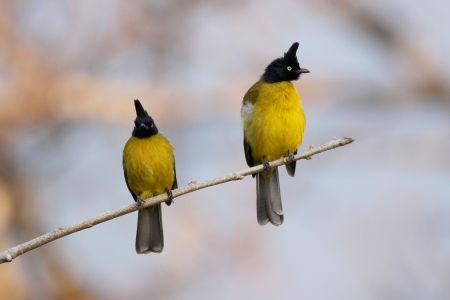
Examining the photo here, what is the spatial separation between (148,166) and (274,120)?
3.75 ft

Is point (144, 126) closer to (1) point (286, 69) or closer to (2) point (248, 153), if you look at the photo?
(2) point (248, 153)

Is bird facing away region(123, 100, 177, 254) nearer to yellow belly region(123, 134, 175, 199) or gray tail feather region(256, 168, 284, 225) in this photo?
yellow belly region(123, 134, 175, 199)

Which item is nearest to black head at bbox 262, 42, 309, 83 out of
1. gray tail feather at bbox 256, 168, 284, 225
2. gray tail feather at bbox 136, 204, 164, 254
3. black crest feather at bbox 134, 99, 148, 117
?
gray tail feather at bbox 256, 168, 284, 225

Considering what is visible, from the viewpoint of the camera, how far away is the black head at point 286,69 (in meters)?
7.74

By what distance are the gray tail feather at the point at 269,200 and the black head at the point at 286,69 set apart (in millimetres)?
796

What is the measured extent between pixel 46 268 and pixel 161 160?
5.34m

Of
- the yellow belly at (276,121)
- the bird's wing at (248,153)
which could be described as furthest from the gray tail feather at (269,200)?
the yellow belly at (276,121)

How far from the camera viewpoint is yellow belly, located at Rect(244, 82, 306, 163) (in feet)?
25.0

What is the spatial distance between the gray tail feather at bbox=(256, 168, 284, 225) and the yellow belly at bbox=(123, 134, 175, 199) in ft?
3.34

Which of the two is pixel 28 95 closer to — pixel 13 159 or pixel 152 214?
pixel 13 159

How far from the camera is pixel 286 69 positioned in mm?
7828

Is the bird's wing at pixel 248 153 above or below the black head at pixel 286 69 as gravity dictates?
below

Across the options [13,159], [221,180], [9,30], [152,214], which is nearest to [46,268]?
[13,159]

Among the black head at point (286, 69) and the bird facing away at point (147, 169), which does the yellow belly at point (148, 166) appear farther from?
the black head at point (286, 69)
